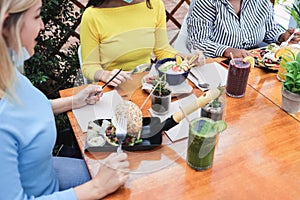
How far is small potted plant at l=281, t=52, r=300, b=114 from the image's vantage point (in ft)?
3.34

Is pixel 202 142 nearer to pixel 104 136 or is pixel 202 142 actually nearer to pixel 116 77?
pixel 104 136

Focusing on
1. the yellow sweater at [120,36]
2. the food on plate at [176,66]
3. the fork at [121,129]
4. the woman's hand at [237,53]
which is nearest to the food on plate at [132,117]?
the fork at [121,129]

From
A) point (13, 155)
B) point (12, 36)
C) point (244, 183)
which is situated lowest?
point (244, 183)

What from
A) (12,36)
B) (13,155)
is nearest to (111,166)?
(13,155)

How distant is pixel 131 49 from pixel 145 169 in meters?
0.72

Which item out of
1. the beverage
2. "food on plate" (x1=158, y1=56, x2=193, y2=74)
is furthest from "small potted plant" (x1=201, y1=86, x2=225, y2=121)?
"food on plate" (x1=158, y1=56, x2=193, y2=74)

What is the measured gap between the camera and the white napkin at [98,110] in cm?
101

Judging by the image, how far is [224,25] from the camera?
1631mm

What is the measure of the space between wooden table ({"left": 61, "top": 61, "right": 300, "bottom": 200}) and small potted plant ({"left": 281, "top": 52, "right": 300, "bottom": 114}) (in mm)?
27

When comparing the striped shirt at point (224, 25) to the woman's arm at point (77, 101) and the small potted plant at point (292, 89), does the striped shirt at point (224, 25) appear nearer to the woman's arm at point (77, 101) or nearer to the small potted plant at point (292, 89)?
the small potted plant at point (292, 89)

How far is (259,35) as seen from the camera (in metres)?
1.71

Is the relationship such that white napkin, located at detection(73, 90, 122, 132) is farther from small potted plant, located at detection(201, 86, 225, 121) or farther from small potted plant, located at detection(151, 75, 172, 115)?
small potted plant, located at detection(201, 86, 225, 121)

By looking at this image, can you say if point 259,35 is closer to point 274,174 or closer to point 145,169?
point 274,174

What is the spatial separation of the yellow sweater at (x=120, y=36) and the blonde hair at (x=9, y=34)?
629mm
